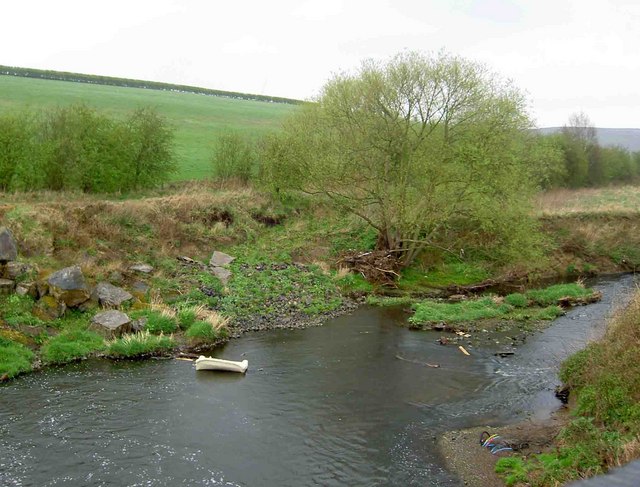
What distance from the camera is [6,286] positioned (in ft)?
80.1

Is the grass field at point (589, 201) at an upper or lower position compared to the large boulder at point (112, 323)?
upper

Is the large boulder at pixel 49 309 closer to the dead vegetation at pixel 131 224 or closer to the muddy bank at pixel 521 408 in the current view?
the dead vegetation at pixel 131 224

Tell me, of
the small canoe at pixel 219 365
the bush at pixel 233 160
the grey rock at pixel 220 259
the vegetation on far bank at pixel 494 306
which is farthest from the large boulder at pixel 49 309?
the bush at pixel 233 160

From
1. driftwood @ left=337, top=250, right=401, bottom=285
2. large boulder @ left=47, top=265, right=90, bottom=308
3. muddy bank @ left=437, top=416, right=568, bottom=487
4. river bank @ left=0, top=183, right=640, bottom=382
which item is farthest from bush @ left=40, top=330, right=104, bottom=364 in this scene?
driftwood @ left=337, top=250, right=401, bottom=285

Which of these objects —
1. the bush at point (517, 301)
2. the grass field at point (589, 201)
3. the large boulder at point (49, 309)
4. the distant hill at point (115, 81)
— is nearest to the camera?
the large boulder at point (49, 309)

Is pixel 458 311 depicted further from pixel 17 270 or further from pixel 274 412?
pixel 17 270

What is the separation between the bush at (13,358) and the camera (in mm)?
20219

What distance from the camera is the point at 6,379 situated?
19.9 metres

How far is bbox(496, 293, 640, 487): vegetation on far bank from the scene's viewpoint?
520 inches

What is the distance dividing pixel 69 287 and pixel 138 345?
16.2 feet

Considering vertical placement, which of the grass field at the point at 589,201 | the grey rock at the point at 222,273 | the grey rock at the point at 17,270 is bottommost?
the grey rock at the point at 222,273

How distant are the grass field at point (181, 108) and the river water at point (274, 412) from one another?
105 feet

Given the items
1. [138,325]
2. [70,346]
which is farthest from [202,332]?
→ [70,346]

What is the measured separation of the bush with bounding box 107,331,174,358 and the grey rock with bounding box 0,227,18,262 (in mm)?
6588
